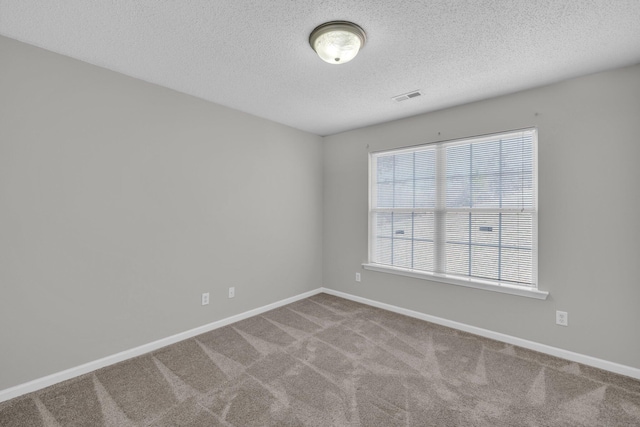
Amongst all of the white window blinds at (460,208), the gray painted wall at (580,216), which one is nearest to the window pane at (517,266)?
the white window blinds at (460,208)

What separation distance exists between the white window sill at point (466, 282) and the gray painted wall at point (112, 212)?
5.41 feet

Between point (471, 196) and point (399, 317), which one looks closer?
point (471, 196)

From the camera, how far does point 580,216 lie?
247cm

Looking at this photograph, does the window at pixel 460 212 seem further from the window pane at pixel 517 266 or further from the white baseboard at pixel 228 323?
the white baseboard at pixel 228 323

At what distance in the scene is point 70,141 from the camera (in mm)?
2205

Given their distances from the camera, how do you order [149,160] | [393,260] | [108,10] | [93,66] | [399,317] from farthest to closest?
1. [393,260]
2. [399,317]
3. [149,160]
4. [93,66]
5. [108,10]

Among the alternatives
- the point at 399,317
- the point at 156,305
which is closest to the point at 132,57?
the point at 156,305

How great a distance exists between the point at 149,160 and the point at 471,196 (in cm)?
Result: 336

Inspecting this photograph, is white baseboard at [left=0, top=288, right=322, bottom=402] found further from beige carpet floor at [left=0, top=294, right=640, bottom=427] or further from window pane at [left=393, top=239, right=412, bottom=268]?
window pane at [left=393, top=239, right=412, bottom=268]

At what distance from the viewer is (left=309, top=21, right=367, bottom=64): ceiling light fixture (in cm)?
179

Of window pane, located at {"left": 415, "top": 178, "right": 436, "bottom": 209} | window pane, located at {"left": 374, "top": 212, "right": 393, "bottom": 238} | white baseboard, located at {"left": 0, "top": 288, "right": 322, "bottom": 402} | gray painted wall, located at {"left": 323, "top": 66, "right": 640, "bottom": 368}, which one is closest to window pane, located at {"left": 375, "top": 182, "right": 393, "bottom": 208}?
window pane, located at {"left": 374, "top": 212, "right": 393, "bottom": 238}

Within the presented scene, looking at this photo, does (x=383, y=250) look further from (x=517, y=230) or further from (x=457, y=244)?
(x=517, y=230)

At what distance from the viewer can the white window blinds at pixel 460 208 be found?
9.14 ft

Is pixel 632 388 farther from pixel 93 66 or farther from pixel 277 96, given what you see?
pixel 93 66
